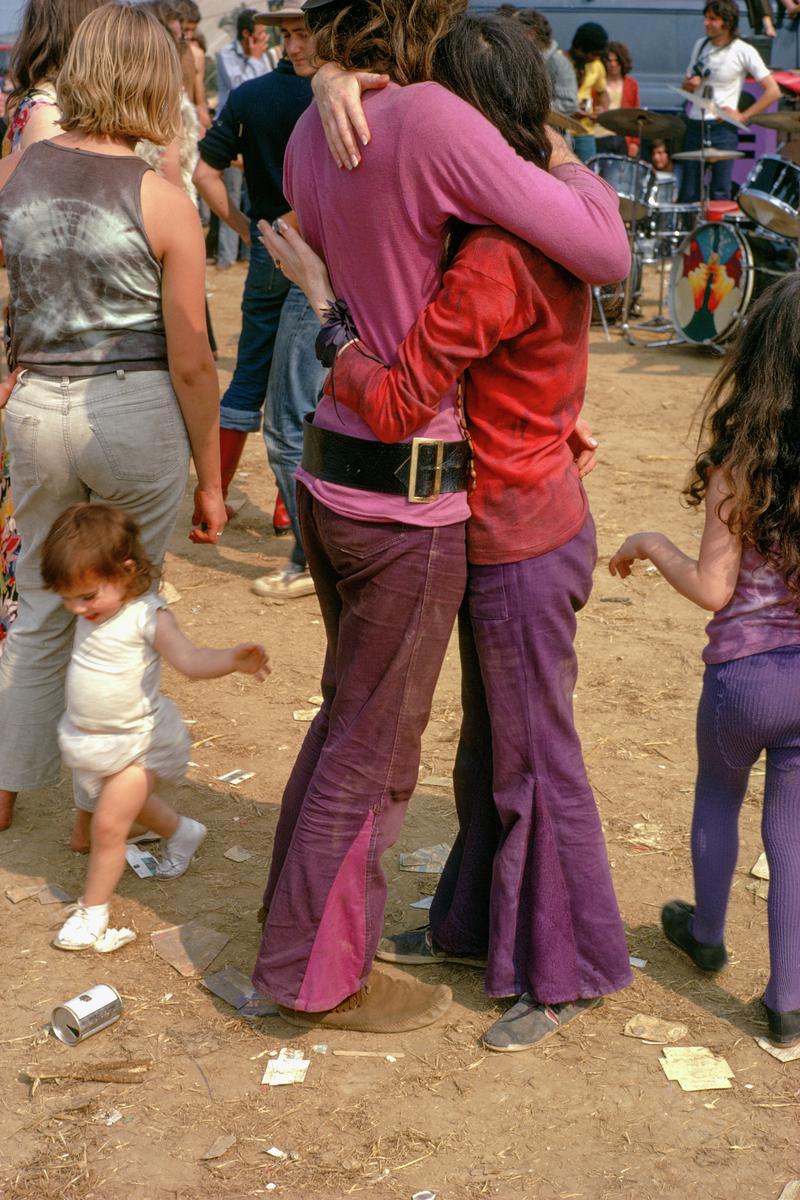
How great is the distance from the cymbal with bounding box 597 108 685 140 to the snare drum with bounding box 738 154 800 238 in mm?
1745

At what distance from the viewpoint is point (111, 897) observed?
3.73m

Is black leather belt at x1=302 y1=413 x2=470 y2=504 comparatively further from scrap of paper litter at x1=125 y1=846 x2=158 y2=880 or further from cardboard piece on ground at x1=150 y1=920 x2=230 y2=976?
scrap of paper litter at x1=125 y1=846 x2=158 y2=880

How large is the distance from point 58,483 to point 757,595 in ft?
6.08

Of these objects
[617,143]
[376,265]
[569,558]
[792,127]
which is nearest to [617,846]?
[569,558]

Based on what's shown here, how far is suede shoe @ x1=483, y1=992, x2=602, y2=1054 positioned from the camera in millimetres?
3135

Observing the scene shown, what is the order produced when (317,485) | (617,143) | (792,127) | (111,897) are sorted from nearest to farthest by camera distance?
(317,485)
(111,897)
(792,127)
(617,143)

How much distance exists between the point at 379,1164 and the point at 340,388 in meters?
1.57

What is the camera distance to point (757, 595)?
3020mm

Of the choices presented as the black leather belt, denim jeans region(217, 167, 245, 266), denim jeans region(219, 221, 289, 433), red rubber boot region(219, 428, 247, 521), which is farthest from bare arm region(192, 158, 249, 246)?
denim jeans region(217, 167, 245, 266)

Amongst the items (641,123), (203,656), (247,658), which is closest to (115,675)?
(203,656)

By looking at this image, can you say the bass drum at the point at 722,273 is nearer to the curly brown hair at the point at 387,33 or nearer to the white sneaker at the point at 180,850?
the white sneaker at the point at 180,850

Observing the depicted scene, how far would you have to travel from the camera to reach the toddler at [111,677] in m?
3.35

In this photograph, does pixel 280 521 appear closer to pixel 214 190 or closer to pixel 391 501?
pixel 214 190

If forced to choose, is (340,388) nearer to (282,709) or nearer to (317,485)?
(317,485)
